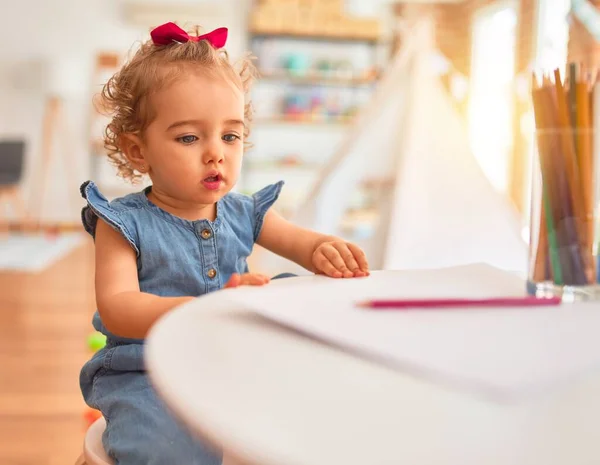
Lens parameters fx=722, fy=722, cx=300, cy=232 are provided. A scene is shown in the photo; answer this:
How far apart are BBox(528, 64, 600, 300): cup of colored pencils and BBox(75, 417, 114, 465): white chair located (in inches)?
17.7

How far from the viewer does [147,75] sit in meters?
0.88

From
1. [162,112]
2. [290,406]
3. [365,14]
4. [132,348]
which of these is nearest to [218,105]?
[162,112]

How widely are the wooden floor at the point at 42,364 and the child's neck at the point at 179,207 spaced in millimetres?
912

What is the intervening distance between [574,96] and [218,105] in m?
0.40

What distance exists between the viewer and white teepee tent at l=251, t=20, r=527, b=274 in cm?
213

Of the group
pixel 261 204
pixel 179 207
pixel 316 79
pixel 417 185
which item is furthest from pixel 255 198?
pixel 316 79

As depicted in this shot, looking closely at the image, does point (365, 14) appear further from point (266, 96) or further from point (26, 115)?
point (26, 115)

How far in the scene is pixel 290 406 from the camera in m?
0.35

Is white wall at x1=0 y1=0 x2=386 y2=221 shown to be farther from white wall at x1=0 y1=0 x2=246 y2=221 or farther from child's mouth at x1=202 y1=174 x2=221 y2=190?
child's mouth at x1=202 y1=174 x2=221 y2=190

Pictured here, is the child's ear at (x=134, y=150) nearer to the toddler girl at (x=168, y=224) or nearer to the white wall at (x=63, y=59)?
the toddler girl at (x=168, y=224)

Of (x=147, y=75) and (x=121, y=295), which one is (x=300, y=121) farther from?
(x=121, y=295)

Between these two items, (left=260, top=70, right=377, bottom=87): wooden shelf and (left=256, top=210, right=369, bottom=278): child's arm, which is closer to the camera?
(left=256, top=210, right=369, bottom=278): child's arm

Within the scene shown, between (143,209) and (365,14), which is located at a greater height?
(365,14)

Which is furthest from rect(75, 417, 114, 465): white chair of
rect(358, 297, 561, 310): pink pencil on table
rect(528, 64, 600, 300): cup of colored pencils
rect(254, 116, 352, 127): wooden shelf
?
rect(254, 116, 352, 127): wooden shelf
